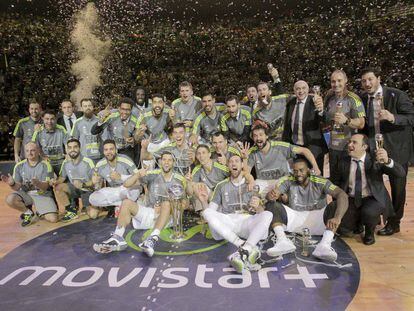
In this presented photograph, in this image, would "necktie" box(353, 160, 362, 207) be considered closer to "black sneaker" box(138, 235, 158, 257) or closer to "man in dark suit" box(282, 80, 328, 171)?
"man in dark suit" box(282, 80, 328, 171)

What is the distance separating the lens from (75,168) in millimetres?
4984

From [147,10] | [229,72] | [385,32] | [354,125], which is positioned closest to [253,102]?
[354,125]

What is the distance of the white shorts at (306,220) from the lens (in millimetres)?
3889

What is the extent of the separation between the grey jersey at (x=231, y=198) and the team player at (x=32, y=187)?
7.15ft

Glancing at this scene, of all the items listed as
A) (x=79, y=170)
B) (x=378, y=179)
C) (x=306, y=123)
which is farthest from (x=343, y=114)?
(x=79, y=170)

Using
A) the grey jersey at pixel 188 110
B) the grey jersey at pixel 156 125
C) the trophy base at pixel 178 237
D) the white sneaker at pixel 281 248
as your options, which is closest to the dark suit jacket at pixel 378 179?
the white sneaker at pixel 281 248

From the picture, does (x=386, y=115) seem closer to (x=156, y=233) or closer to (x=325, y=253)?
(x=325, y=253)

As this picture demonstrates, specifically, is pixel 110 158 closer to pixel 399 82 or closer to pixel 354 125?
pixel 354 125

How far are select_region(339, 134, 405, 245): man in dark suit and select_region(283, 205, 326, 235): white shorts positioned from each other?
10.2 inches

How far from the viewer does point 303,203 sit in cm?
391

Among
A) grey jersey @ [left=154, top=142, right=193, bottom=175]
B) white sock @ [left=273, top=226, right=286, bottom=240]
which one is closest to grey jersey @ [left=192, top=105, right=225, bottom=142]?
grey jersey @ [left=154, top=142, right=193, bottom=175]

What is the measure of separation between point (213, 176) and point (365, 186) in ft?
5.21

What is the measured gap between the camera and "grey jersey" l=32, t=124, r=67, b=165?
539cm

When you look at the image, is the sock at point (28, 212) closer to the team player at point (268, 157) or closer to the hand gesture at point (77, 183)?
the hand gesture at point (77, 183)
